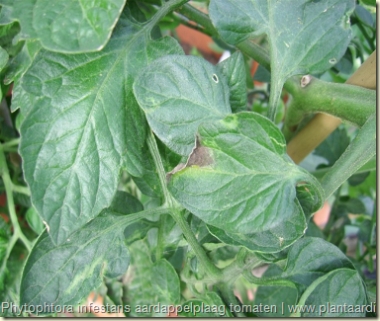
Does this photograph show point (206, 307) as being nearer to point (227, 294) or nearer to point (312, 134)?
point (227, 294)

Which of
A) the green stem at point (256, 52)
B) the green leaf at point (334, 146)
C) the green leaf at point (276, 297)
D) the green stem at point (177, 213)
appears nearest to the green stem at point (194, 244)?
the green stem at point (177, 213)

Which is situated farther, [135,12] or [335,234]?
[335,234]

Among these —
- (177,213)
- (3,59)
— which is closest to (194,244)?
(177,213)

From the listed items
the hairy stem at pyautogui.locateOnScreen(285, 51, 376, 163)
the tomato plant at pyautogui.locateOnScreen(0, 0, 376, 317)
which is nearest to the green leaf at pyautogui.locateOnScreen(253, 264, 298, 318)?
the tomato plant at pyautogui.locateOnScreen(0, 0, 376, 317)

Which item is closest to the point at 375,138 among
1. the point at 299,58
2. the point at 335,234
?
the point at 299,58

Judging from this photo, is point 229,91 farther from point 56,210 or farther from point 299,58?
point 56,210
